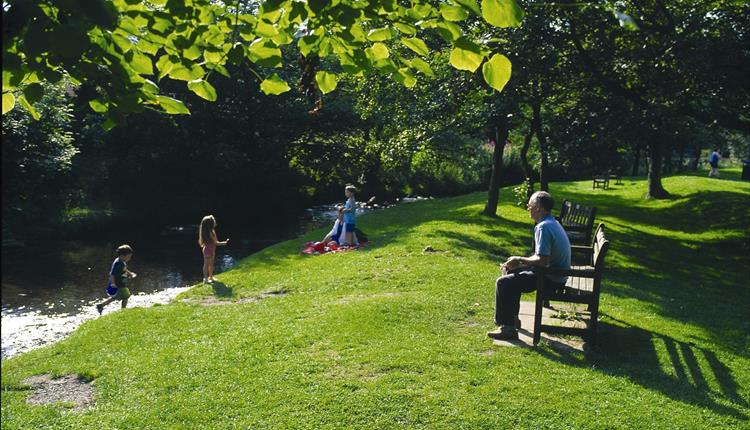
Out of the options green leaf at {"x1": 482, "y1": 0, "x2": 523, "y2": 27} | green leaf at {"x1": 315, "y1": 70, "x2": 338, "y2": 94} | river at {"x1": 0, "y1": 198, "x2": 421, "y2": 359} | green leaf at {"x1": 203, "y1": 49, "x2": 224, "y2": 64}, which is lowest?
river at {"x1": 0, "y1": 198, "x2": 421, "y2": 359}

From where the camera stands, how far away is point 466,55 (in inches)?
145

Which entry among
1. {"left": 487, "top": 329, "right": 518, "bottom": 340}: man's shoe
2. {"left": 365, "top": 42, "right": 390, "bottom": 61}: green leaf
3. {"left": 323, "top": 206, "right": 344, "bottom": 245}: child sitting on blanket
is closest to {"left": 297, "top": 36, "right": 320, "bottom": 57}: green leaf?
{"left": 365, "top": 42, "right": 390, "bottom": 61}: green leaf

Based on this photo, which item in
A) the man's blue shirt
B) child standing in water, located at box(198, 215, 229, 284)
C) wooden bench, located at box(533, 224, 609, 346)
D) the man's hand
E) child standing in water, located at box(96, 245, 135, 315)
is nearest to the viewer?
wooden bench, located at box(533, 224, 609, 346)

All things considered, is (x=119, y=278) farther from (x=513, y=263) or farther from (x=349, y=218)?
(x=513, y=263)

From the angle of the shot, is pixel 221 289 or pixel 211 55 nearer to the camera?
pixel 211 55

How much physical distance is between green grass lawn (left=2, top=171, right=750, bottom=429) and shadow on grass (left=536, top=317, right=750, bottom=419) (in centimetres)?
3

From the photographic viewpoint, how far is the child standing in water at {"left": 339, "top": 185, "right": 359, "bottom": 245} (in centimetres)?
1905

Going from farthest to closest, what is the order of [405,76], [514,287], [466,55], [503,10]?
[514,287]
[405,76]
[466,55]
[503,10]

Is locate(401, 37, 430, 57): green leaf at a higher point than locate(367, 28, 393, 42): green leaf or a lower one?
lower

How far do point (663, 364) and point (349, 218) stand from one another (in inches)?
475

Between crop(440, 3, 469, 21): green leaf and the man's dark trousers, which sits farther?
the man's dark trousers

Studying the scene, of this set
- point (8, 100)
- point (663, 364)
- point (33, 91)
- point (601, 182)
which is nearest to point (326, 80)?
point (33, 91)

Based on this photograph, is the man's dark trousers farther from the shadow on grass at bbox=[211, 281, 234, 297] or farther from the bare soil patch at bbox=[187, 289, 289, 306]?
the shadow on grass at bbox=[211, 281, 234, 297]

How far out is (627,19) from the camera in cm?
219
